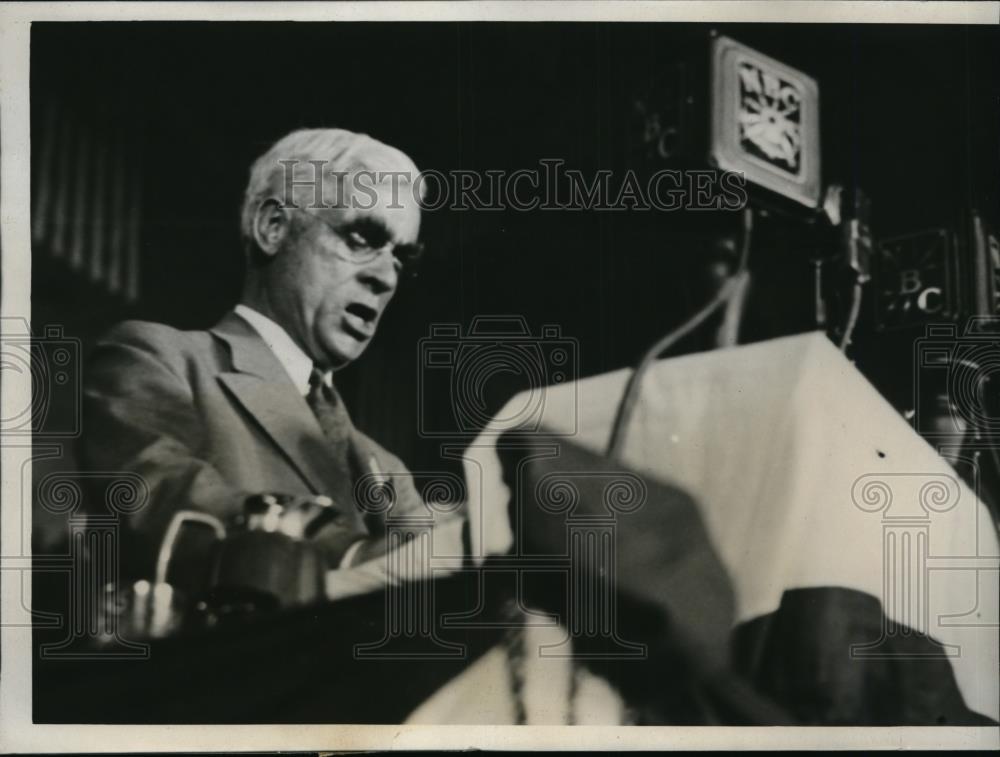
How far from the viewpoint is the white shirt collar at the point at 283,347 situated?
3.39 meters

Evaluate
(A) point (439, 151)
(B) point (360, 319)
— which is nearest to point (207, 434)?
(B) point (360, 319)

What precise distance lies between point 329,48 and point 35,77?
3.44 feet

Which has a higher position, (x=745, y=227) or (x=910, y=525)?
(x=745, y=227)

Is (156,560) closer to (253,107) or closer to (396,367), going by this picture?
(396,367)

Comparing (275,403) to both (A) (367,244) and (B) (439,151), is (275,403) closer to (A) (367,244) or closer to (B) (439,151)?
(A) (367,244)

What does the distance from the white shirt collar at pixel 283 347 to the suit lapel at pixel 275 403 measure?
0.7 inches

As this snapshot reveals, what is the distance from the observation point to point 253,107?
342 centimetres

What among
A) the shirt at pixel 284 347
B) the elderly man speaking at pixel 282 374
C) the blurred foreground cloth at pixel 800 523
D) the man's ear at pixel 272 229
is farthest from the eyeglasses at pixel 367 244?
the blurred foreground cloth at pixel 800 523

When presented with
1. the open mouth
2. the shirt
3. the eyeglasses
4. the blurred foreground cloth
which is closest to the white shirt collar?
the shirt

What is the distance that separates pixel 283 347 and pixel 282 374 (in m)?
0.10

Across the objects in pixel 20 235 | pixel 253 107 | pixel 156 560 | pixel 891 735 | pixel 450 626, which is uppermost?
pixel 253 107

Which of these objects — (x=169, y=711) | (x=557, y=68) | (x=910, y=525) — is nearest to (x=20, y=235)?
(x=169, y=711)

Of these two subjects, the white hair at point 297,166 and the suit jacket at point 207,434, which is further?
the white hair at point 297,166

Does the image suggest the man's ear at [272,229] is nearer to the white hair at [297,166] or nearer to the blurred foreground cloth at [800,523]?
the white hair at [297,166]
